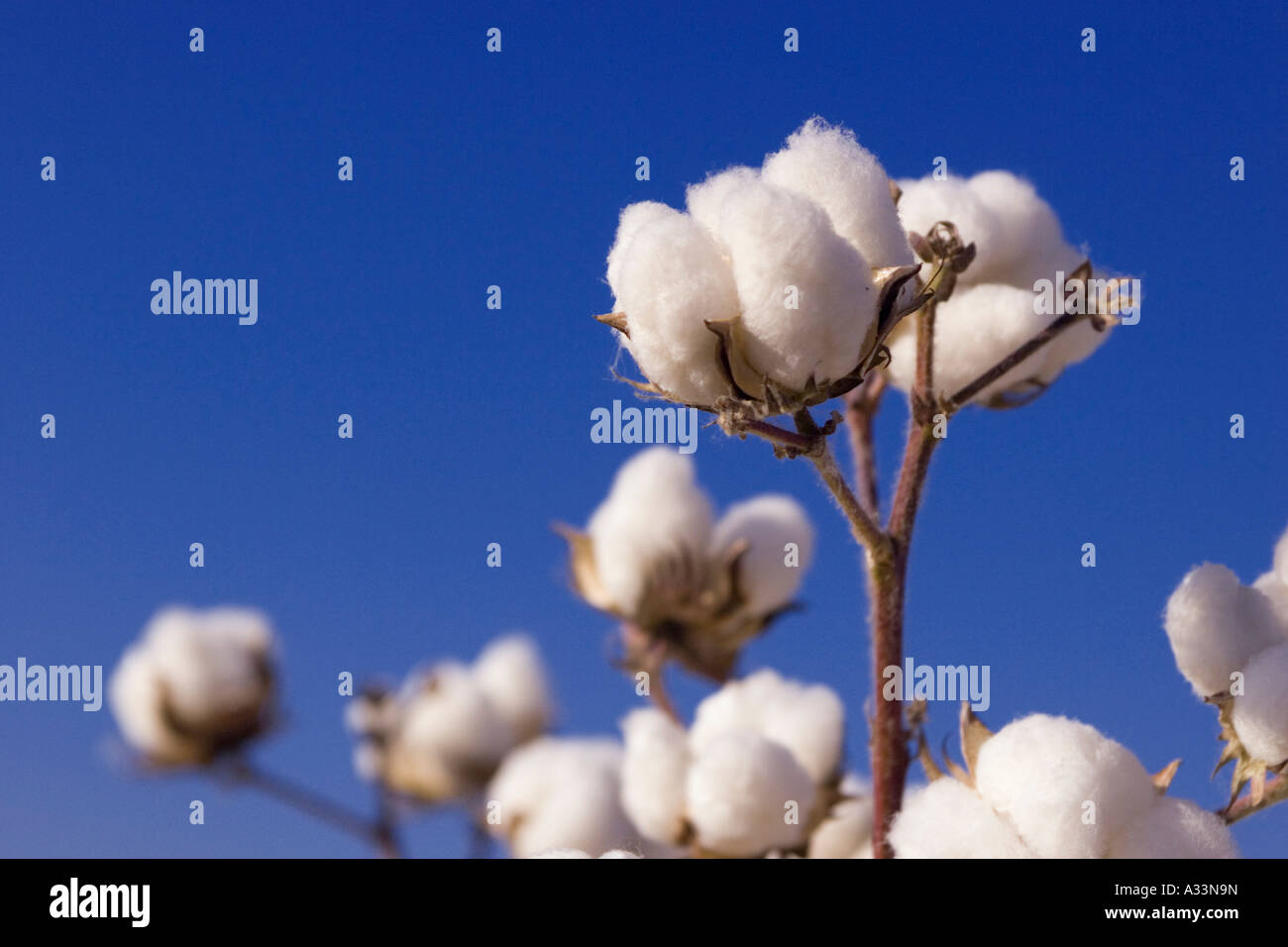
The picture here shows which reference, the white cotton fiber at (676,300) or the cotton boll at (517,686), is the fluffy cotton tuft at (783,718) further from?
the cotton boll at (517,686)

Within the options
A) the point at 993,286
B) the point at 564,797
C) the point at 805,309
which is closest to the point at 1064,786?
the point at 805,309

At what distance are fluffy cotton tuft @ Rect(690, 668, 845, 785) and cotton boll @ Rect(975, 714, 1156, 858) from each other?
0.64 metres

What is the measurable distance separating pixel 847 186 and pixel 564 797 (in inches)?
77.3

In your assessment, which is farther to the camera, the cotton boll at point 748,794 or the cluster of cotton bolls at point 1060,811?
the cotton boll at point 748,794

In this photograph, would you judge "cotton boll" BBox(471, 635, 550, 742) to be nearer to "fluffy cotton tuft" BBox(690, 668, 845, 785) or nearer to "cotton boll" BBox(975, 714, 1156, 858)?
"fluffy cotton tuft" BBox(690, 668, 845, 785)

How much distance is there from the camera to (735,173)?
95 centimetres

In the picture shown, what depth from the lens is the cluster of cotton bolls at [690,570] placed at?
6.77ft

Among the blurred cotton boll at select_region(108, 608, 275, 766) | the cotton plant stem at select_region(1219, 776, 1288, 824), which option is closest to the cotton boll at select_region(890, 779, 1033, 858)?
the cotton plant stem at select_region(1219, 776, 1288, 824)

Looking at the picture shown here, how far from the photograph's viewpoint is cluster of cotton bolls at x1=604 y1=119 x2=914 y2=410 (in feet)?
2.97

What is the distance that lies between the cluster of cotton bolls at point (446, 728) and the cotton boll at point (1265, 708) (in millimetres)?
1973

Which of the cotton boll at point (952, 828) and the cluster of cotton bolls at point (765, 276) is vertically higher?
the cluster of cotton bolls at point (765, 276)

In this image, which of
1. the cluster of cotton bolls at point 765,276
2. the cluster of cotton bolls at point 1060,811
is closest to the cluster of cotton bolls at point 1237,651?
the cluster of cotton bolls at point 1060,811
